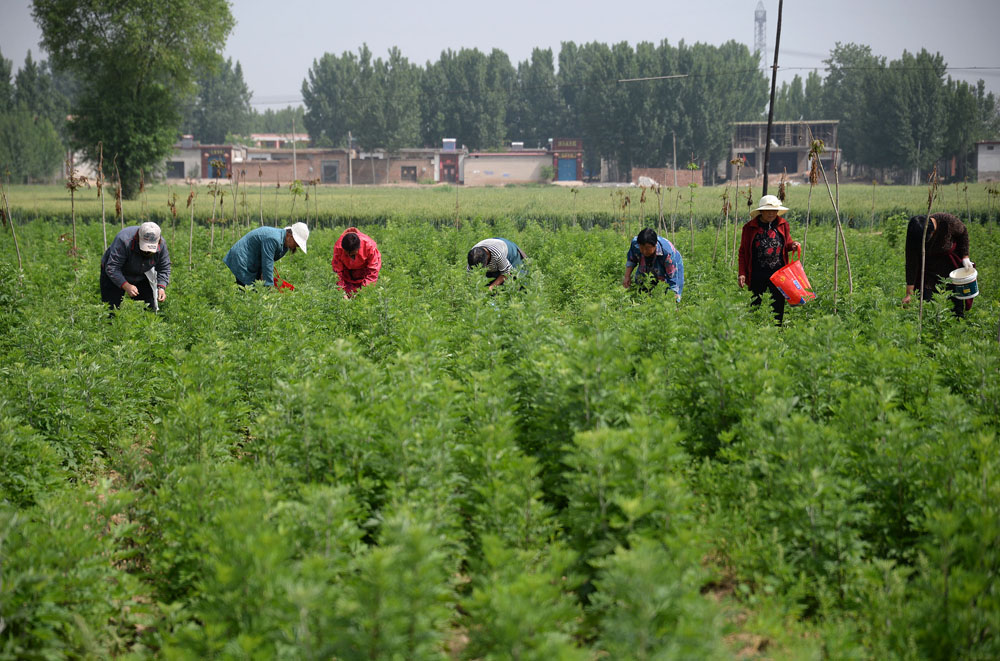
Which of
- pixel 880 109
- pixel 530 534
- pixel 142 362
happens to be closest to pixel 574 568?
pixel 530 534

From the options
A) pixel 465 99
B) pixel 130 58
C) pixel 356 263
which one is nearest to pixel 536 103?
pixel 465 99

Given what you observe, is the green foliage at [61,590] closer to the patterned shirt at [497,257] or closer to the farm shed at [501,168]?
the patterned shirt at [497,257]

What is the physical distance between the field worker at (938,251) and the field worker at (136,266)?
7.85 meters

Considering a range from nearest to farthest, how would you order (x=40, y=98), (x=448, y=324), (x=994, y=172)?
(x=448, y=324), (x=994, y=172), (x=40, y=98)

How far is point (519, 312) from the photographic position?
702 cm

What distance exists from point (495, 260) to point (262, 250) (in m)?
2.73

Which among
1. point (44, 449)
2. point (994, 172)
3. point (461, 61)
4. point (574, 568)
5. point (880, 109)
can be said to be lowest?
point (574, 568)

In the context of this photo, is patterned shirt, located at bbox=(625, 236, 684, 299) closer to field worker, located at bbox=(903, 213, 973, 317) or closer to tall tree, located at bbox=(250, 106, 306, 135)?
field worker, located at bbox=(903, 213, 973, 317)

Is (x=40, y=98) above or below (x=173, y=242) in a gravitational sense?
above

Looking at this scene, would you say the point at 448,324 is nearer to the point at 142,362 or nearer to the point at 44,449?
the point at 142,362

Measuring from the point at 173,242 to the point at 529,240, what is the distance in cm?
689

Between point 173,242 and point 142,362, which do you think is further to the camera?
point 173,242

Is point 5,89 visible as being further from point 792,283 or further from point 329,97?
point 792,283

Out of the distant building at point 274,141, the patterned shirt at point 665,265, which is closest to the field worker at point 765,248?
the patterned shirt at point 665,265
